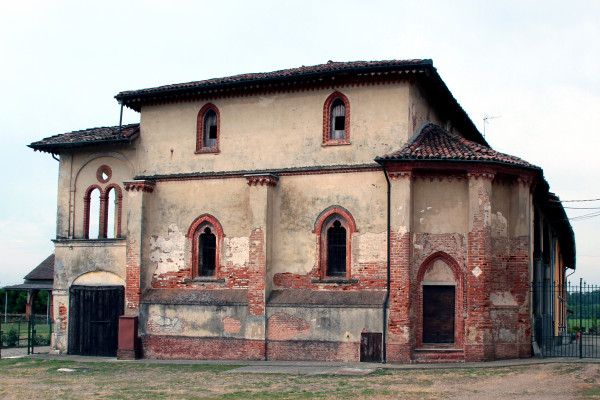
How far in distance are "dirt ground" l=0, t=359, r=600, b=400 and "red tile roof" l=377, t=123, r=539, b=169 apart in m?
5.57

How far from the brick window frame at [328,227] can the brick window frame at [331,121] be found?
1.98 meters

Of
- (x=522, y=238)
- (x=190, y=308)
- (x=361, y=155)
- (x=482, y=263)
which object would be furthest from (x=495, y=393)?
(x=190, y=308)

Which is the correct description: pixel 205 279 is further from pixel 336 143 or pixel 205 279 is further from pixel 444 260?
pixel 444 260

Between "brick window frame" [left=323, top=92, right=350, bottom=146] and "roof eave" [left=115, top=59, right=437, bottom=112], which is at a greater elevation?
"roof eave" [left=115, top=59, right=437, bottom=112]

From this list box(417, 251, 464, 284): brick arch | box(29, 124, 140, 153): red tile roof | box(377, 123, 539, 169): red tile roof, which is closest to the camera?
box(377, 123, 539, 169): red tile roof

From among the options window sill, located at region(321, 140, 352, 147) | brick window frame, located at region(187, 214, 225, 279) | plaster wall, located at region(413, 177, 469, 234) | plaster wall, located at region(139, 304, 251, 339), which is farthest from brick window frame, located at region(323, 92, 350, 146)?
plaster wall, located at region(139, 304, 251, 339)

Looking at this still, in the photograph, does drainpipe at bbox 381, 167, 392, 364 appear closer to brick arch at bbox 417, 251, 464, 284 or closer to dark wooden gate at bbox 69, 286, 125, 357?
brick arch at bbox 417, 251, 464, 284

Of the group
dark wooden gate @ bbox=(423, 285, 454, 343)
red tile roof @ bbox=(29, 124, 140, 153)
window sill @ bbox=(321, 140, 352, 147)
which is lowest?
dark wooden gate @ bbox=(423, 285, 454, 343)

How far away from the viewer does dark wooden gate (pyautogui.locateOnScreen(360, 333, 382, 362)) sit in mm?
18266

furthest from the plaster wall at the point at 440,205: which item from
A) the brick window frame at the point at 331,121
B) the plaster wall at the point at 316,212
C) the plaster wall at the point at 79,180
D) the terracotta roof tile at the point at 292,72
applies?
the plaster wall at the point at 79,180

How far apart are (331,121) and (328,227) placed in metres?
3.22

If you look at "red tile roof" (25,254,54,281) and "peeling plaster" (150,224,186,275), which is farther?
"red tile roof" (25,254,54,281)

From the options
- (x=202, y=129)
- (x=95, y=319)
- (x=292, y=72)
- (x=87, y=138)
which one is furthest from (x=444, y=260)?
(x=87, y=138)

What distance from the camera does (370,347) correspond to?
60.1 ft
